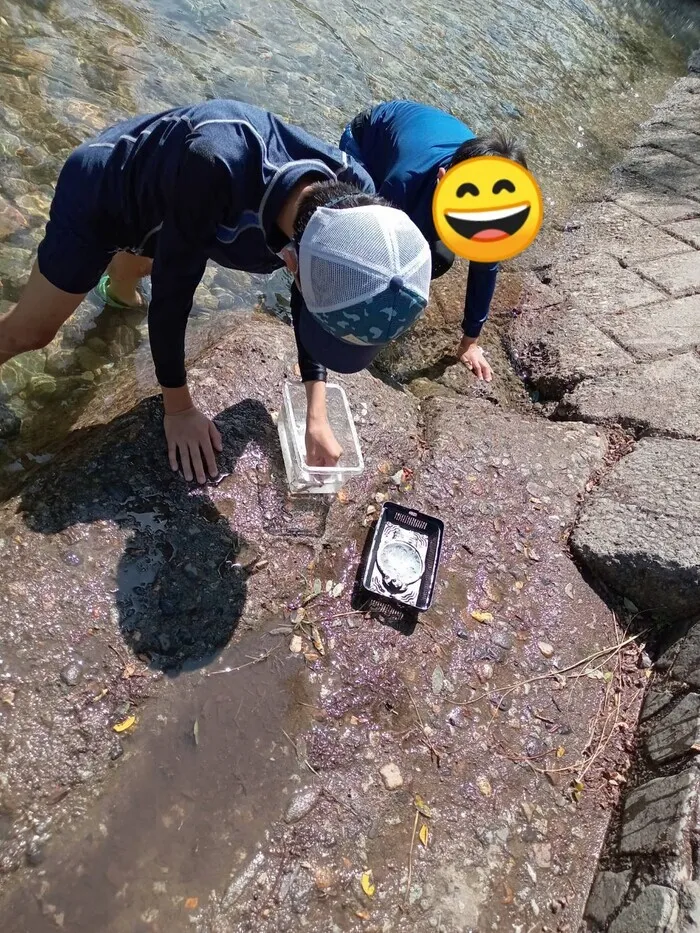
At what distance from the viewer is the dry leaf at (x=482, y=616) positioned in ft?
7.08

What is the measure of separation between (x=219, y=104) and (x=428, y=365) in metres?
1.63

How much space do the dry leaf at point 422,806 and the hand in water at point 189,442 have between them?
3.53 feet

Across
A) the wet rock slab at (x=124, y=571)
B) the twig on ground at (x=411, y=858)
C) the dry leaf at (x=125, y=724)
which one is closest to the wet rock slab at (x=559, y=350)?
the wet rock slab at (x=124, y=571)

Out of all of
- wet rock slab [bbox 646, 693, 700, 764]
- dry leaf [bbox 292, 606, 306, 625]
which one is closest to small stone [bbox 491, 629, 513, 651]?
wet rock slab [bbox 646, 693, 700, 764]

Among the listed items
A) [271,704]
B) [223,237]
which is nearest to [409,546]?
[271,704]

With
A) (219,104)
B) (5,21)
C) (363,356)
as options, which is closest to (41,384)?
(219,104)

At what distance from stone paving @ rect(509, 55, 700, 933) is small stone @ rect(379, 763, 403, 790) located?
0.57m

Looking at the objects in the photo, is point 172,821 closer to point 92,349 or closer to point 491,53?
point 92,349

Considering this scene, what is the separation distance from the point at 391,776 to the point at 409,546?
26.8 inches

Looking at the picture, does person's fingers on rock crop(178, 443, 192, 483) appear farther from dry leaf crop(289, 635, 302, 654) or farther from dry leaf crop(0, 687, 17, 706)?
dry leaf crop(0, 687, 17, 706)

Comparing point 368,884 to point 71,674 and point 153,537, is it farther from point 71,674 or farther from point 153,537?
point 153,537

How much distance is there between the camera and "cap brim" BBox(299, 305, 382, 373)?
1.59 m

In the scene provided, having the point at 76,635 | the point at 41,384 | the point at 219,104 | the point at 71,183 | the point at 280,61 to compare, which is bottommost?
the point at 41,384

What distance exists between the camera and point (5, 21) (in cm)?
393
